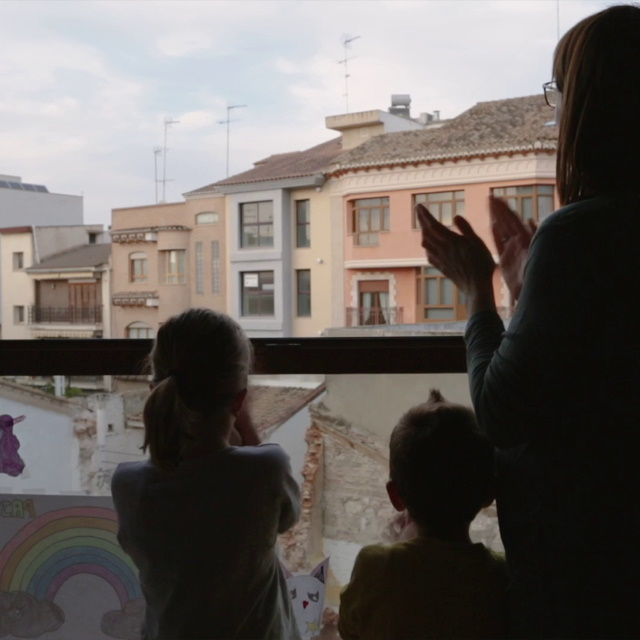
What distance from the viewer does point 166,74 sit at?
225cm

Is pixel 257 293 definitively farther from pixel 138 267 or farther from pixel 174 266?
pixel 138 267

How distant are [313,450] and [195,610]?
0.63 meters

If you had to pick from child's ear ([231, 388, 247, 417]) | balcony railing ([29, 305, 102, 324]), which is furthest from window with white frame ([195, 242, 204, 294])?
child's ear ([231, 388, 247, 417])

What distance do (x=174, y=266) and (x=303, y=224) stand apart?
5.98 ft

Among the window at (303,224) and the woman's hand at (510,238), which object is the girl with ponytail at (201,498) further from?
the window at (303,224)

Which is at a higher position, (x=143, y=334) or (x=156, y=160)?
(x=156, y=160)

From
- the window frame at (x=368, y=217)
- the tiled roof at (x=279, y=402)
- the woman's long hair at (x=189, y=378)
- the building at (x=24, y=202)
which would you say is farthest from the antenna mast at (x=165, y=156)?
the window frame at (x=368, y=217)

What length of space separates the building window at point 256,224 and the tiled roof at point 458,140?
2.84ft

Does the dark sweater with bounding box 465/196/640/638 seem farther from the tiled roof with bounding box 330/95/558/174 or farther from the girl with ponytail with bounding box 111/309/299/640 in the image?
the tiled roof with bounding box 330/95/558/174

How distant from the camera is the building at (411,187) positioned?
6.91 m

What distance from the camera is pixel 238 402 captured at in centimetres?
92

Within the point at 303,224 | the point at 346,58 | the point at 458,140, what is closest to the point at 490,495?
the point at 346,58

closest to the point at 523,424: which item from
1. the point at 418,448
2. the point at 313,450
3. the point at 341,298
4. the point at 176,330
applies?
the point at 418,448

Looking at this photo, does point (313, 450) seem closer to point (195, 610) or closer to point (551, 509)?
point (195, 610)
